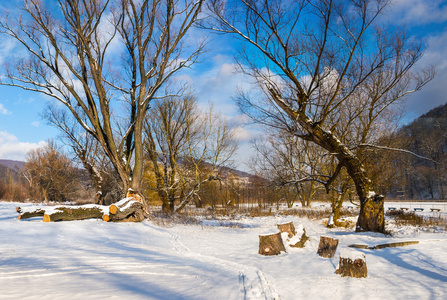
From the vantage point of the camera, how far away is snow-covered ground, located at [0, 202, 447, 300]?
11.2 ft

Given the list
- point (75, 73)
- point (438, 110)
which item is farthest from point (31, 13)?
point (438, 110)

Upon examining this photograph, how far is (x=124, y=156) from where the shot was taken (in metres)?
14.1

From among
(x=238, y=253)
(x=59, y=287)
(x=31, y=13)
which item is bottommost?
(x=238, y=253)

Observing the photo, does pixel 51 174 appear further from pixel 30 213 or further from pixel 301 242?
pixel 301 242

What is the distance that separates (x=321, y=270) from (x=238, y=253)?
2.41 metres

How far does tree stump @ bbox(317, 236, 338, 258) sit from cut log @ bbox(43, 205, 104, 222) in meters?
8.83

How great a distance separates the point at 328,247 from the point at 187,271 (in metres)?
3.90

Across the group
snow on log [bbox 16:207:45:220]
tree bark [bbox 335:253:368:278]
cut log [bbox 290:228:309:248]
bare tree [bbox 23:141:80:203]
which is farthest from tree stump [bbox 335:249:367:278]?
bare tree [bbox 23:141:80:203]

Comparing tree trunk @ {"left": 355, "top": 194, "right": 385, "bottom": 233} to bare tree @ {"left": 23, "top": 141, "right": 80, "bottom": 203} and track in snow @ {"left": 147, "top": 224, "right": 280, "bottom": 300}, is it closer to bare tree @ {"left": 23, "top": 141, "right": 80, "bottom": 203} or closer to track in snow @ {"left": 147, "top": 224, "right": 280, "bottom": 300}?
track in snow @ {"left": 147, "top": 224, "right": 280, "bottom": 300}

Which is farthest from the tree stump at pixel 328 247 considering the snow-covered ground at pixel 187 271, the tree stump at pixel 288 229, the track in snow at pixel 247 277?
the track in snow at pixel 247 277

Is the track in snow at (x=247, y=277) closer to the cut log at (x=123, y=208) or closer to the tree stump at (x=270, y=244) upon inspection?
the tree stump at (x=270, y=244)

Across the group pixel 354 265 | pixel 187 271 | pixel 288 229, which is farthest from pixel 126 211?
pixel 354 265

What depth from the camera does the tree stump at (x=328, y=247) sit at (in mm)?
6734

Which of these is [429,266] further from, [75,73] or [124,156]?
[75,73]
